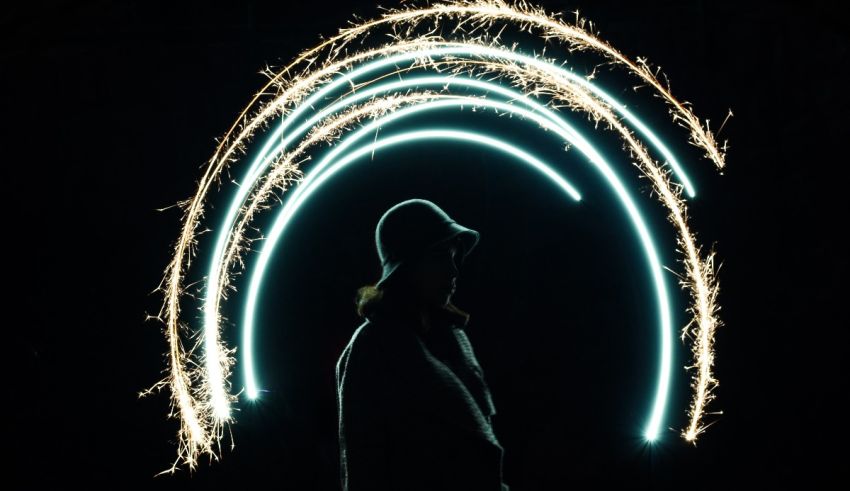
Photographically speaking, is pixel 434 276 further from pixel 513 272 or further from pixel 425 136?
pixel 513 272

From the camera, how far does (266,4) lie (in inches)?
188

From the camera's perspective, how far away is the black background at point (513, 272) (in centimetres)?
445

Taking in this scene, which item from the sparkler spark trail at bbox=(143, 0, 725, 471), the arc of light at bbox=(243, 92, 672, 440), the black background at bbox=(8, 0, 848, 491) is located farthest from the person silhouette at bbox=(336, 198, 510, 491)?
the black background at bbox=(8, 0, 848, 491)

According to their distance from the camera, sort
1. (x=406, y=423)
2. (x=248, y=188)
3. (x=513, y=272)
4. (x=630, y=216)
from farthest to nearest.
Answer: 1. (x=513, y=272)
2. (x=248, y=188)
3. (x=630, y=216)
4. (x=406, y=423)

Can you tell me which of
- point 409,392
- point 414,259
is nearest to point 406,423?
point 409,392

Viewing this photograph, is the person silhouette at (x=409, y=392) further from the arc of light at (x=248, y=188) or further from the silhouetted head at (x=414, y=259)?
the arc of light at (x=248, y=188)

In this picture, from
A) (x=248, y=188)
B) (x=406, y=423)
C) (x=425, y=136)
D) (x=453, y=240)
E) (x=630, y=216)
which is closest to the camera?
(x=406, y=423)

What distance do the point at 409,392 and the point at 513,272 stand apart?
180cm

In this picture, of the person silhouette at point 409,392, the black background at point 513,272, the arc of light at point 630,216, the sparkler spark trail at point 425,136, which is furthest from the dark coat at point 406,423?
the black background at point 513,272

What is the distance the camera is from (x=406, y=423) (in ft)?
9.61

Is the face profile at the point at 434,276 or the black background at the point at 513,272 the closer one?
the face profile at the point at 434,276

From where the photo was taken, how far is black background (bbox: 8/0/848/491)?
445 cm

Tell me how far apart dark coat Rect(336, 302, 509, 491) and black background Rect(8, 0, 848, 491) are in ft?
4.87

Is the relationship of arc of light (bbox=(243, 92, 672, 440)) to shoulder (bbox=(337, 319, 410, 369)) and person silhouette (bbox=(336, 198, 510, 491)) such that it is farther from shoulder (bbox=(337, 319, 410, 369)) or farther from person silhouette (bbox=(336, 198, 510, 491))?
shoulder (bbox=(337, 319, 410, 369))
